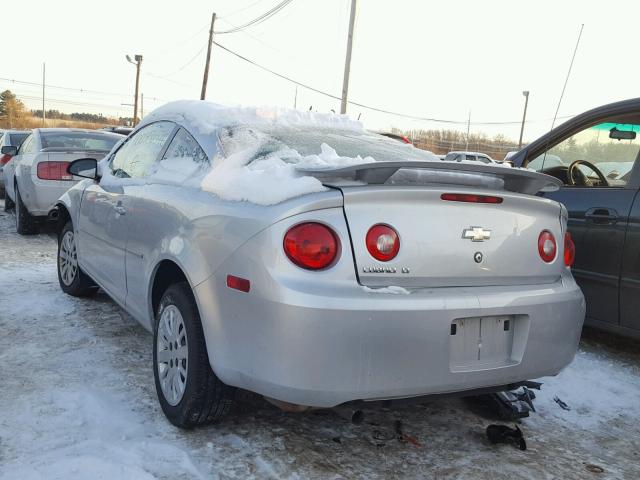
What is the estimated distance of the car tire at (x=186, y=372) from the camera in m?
2.64

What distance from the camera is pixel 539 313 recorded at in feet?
8.51

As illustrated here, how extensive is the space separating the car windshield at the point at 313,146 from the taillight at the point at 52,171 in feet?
17.0

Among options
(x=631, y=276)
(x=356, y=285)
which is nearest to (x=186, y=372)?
(x=356, y=285)

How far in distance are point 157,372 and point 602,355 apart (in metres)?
3.14

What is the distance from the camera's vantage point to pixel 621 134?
4.37 metres

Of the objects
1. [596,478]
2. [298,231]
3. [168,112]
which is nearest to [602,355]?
[596,478]

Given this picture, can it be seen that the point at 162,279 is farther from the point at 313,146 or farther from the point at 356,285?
the point at 356,285

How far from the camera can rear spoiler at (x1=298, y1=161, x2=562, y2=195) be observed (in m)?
2.37

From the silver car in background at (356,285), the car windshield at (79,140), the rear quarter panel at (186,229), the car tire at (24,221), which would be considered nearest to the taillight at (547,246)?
the silver car in background at (356,285)

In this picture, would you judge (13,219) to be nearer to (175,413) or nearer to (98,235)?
(98,235)

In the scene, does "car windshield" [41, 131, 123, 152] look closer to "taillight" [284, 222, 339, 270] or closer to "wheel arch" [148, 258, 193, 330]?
"wheel arch" [148, 258, 193, 330]

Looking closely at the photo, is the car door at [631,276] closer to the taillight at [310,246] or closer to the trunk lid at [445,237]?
the trunk lid at [445,237]

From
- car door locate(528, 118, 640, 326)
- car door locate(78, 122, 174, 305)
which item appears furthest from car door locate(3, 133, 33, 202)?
car door locate(528, 118, 640, 326)

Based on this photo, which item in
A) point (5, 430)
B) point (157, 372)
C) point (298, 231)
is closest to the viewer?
point (298, 231)
